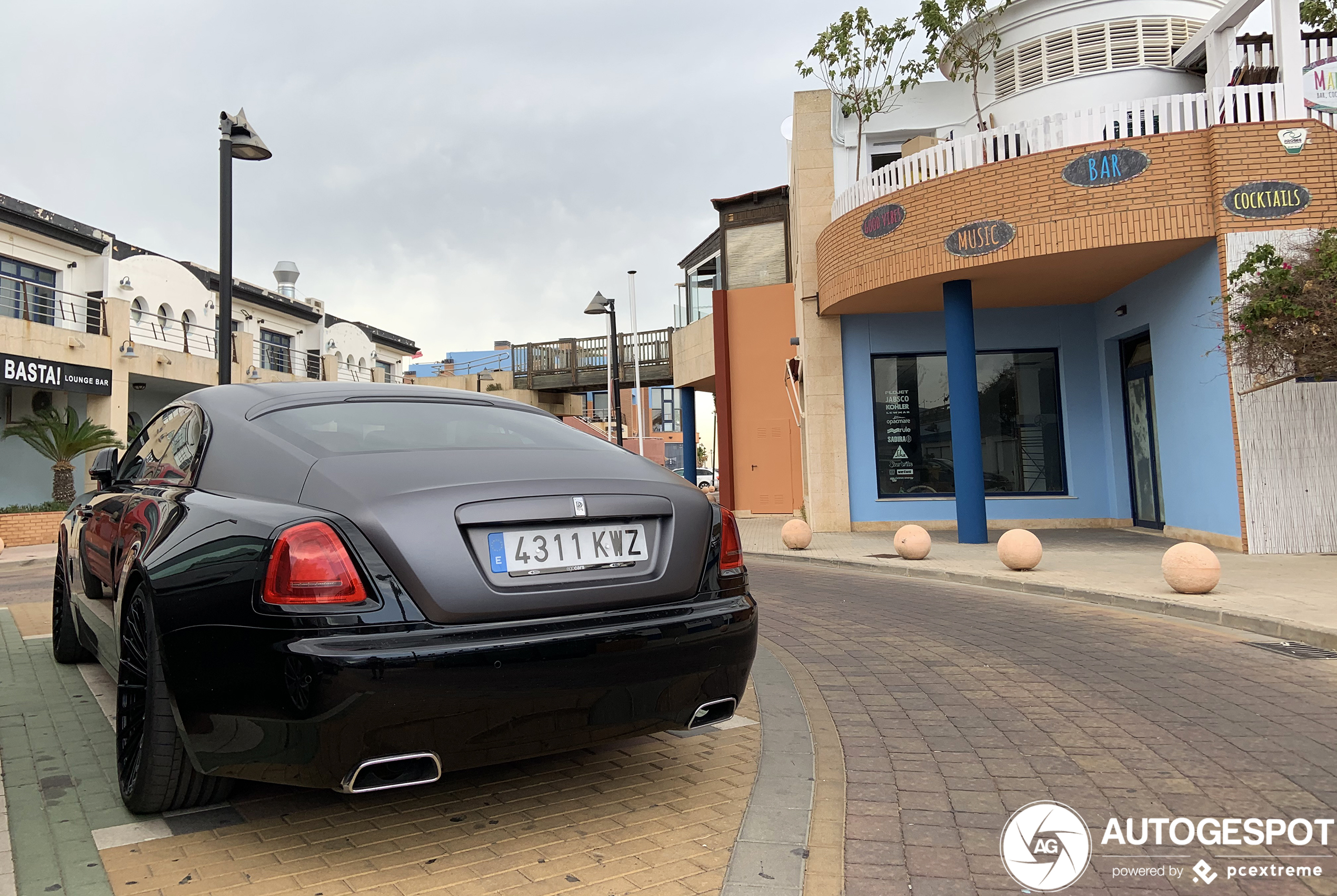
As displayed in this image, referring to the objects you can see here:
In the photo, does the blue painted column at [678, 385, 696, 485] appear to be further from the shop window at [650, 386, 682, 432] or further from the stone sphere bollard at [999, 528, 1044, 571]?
the shop window at [650, 386, 682, 432]

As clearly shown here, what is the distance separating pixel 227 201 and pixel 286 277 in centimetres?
3064

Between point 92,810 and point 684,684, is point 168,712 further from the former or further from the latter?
point 684,684

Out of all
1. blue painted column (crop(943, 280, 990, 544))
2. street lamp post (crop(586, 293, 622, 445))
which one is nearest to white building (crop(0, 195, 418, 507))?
street lamp post (crop(586, 293, 622, 445))

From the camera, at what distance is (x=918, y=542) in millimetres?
11766

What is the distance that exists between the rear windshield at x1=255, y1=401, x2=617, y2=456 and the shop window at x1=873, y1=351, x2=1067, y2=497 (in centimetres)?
1455

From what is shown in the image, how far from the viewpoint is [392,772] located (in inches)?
99.4

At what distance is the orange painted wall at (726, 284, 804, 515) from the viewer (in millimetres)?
23688

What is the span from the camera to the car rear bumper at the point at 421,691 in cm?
245

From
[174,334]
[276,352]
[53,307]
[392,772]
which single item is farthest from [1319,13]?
[276,352]

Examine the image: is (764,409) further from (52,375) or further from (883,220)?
(52,375)

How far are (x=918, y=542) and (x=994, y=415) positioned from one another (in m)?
6.71

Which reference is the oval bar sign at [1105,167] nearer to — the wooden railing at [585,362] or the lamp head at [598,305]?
the lamp head at [598,305]

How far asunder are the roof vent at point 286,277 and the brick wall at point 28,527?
20.6 meters

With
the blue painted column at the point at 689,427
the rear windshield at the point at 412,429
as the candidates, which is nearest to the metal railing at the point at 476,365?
the blue painted column at the point at 689,427
